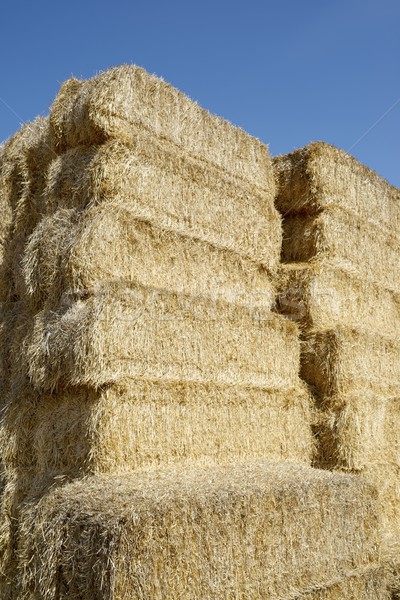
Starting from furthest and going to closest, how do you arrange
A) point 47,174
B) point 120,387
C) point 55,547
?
point 47,174 → point 120,387 → point 55,547

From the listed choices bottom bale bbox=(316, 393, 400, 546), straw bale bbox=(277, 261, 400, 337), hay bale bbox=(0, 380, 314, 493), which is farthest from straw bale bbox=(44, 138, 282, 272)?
bottom bale bbox=(316, 393, 400, 546)

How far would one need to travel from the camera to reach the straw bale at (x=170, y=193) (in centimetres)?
610

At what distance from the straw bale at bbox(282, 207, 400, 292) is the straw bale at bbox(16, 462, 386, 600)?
2.83 m

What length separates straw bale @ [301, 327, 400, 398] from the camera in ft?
23.2

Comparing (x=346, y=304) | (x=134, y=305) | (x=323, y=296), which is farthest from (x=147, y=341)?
(x=346, y=304)

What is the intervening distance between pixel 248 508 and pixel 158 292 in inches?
78.2

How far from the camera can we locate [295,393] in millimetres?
6973

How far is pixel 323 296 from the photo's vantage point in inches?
291

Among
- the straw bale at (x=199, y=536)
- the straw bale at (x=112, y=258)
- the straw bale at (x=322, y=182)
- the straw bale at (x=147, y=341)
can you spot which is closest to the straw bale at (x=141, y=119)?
the straw bale at (x=322, y=182)

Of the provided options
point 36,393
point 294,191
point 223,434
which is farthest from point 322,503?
point 294,191

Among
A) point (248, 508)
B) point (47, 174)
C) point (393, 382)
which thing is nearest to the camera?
point (248, 508)

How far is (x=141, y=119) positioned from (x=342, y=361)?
321 cm

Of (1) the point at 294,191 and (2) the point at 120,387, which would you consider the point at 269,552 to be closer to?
(2) the point at 120,387

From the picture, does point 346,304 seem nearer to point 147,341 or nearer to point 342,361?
point 342,361
